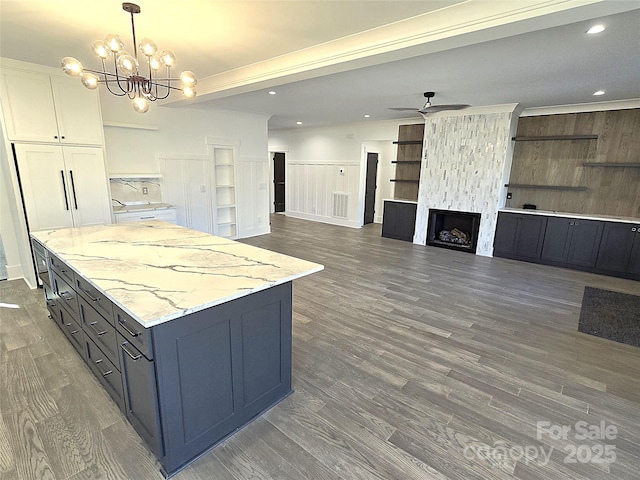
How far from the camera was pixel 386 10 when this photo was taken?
234cm

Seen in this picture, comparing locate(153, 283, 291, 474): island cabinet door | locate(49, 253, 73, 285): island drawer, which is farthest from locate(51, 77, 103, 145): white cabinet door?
locate(153, 283, 291, 474): island cabinet door

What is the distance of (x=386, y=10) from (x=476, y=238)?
4.85 meters

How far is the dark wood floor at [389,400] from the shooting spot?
173 cm

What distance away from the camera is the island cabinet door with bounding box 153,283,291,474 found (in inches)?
60.7

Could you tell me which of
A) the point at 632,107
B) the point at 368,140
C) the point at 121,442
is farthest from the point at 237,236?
the point at 632,107

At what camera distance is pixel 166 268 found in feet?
6.64

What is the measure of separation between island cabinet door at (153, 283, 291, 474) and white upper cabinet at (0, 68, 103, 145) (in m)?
3.84

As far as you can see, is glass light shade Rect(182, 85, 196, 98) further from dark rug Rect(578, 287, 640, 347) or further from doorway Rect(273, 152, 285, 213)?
doorway Rect(273, 152, 285, 213)

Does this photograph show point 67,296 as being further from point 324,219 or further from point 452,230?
point 324,219

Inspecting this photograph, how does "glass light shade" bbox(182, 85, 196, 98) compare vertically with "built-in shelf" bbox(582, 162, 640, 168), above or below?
above

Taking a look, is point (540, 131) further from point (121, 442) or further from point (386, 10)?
point (121, 442)

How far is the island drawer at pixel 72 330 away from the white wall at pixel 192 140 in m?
2.75

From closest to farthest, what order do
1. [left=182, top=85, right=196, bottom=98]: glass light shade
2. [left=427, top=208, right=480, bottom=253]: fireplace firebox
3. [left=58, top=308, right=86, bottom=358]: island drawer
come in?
[left=58, top=308, right=86, bottom=358]: island drawer
[left=182, top=85, right=196, bottom=98]: glass light shade
[left=427, top=208, right=480, bottom=253]: fireplace firebox

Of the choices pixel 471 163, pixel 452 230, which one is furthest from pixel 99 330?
pixel 452 230
